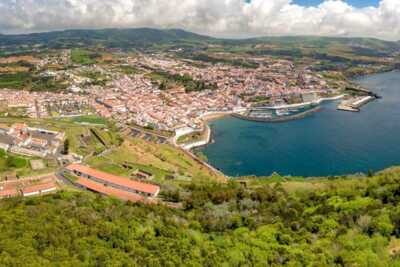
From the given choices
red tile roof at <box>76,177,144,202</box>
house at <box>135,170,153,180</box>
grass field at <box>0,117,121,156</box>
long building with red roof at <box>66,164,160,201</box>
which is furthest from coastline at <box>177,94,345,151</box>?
red tile roof at <box>76,177,144,202</box>

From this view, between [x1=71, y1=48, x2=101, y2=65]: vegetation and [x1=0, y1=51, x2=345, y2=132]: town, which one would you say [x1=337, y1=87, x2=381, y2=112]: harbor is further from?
[x1=71, y1=48, x2=101, y2=65]: vegetation

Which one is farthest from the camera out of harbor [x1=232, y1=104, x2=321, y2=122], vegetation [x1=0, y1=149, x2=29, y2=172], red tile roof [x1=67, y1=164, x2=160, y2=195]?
harbor [x1=232, y1=104, x2=321, y2=122]

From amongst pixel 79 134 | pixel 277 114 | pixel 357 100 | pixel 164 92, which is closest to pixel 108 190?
pixel 79 134

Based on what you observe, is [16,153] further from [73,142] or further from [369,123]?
[369,123]

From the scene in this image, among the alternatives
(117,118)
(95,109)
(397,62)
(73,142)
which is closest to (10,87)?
(95,109)

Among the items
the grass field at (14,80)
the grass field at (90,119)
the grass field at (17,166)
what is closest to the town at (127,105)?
the grass field at (90,119)
